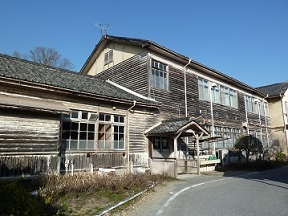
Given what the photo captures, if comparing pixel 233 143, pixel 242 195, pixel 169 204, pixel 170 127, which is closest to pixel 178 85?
pixel 170 127

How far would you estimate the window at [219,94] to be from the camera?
20.5 m

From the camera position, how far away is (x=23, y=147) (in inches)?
386

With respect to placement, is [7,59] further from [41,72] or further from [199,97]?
[199,97]

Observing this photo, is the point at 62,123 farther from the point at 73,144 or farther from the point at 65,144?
the point at 73,144

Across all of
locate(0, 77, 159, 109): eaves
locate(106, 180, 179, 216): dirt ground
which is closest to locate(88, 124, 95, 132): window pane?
locate(0, 77, 159, 109): eaves

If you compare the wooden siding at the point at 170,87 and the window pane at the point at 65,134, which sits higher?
the wooden siding at the point at 170,87

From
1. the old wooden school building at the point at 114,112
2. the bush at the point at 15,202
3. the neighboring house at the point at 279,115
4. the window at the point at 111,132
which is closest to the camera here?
the bush at the point at 15,202

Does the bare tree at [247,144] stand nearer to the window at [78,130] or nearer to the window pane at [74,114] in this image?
the window at [78,130]

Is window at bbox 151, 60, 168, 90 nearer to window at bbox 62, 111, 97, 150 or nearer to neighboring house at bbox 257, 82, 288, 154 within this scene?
window at bbox 62, 111, 97, 150

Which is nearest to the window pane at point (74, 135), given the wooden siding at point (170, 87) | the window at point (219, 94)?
the wooden siding at point (170, 87)

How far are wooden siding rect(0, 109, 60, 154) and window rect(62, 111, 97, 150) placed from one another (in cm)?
121

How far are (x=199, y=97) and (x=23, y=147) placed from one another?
1354cm

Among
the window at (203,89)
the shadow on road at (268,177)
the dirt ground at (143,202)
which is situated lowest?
the dirt ground at (143,202)

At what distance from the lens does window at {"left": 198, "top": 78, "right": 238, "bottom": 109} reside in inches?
809
